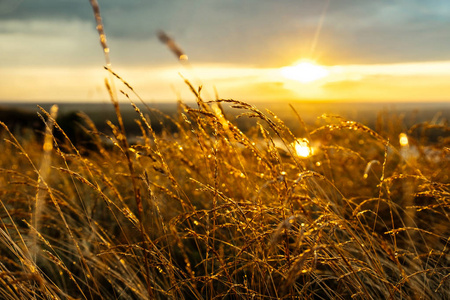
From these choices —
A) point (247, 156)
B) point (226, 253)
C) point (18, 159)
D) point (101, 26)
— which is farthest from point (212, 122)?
point (18, 159)

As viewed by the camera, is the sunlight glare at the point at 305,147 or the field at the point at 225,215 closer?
the field at the point at 225,215

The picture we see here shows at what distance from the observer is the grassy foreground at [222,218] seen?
1546mm

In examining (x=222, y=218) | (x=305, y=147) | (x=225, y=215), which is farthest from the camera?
(x=222, y=218)

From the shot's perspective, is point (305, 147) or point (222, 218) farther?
point (222, 218)

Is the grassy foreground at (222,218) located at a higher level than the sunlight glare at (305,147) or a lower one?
lower

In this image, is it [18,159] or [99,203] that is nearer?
[99,203]

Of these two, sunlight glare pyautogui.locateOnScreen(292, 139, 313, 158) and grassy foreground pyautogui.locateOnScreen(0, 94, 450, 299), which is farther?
sunlight glare pyautogui.locateOnScreen(292, 139, 313, 158)

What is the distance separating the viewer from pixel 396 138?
16.4 feet

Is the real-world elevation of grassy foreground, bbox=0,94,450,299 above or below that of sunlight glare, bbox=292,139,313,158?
below

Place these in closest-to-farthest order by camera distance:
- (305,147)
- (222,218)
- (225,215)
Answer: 1. (225,215)
2. (305,147)
3. (222,218)

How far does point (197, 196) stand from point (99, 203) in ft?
2.97

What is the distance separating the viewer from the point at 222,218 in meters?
2.20

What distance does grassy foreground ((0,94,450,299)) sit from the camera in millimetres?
1546

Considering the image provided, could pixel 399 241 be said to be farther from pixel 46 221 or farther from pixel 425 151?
pixel 46 221
